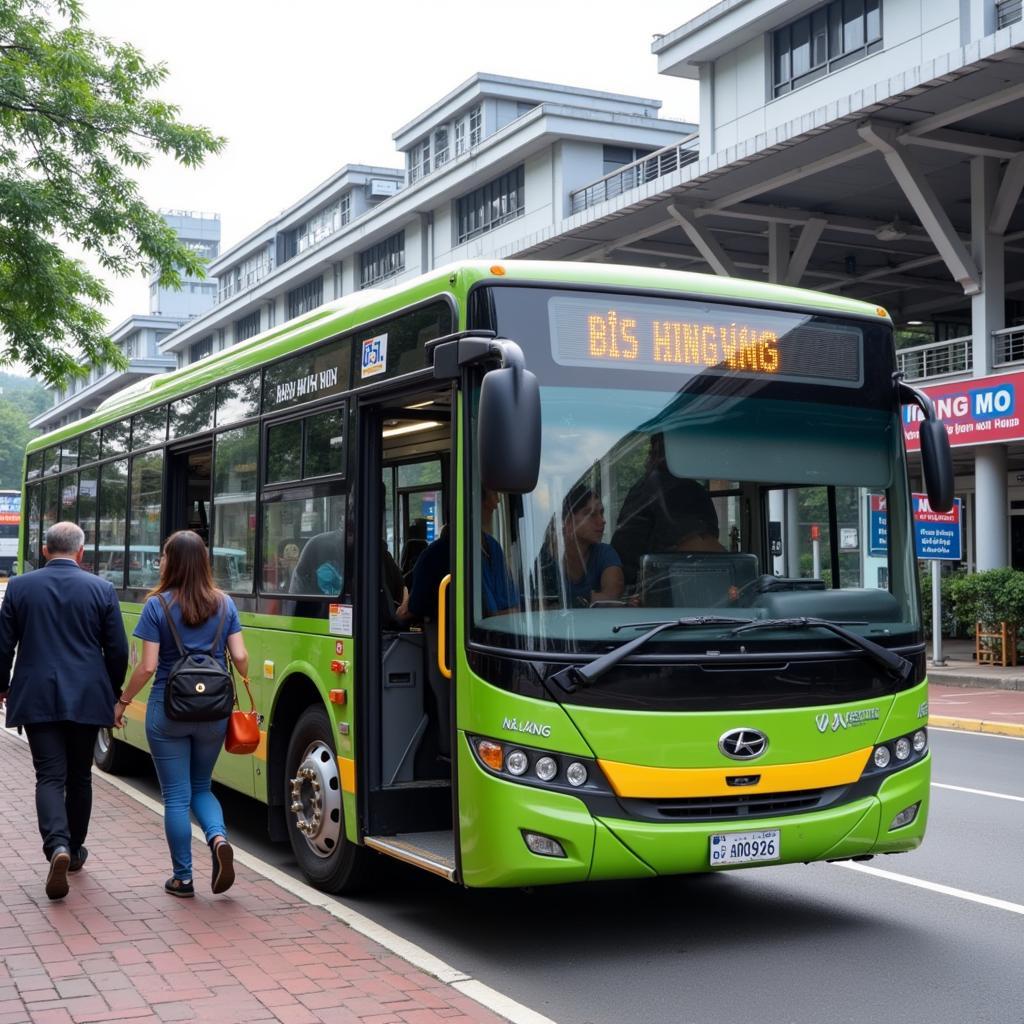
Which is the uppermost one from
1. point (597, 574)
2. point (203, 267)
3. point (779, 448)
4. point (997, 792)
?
point (203, 267)

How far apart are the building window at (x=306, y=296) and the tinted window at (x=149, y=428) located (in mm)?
41468

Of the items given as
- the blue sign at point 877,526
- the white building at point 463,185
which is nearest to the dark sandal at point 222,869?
the blue sign at point 877,526

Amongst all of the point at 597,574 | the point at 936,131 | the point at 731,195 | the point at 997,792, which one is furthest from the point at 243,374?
the point at 731,195

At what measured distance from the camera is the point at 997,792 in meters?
10.9

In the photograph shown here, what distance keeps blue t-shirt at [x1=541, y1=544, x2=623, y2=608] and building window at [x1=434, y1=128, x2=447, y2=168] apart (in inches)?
1686

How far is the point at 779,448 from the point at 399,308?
6.23 feet

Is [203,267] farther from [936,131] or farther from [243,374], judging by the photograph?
[936,131]

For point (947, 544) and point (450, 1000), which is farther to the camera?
point (947, 544)

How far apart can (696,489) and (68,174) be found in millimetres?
13006

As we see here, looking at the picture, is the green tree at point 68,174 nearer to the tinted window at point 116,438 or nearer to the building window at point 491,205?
the tinted window at point 116,438

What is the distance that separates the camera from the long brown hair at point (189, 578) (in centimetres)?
675

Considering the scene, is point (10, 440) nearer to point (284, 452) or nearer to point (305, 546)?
point (284, 452)

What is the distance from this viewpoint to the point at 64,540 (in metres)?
7.04

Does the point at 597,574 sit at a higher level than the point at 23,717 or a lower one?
higher
